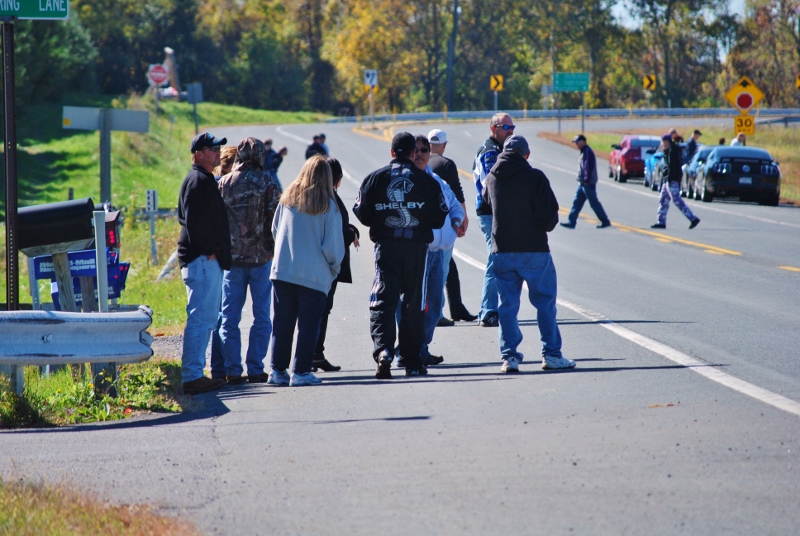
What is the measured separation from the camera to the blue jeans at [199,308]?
8.56 metres

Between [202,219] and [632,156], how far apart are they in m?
31.9

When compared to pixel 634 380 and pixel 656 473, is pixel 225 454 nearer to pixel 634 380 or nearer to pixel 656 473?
pixel 656 473

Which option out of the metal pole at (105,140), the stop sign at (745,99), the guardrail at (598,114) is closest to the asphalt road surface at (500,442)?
the metal pole at (105,140)

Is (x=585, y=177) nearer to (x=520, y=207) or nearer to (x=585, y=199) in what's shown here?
(x=585, y=199)

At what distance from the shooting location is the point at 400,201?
8.91 meters

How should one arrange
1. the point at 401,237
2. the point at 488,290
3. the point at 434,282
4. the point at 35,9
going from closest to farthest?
1. the point at 35,9
2. the point at 401,237
3. the point at 434,282
4. the point at 488,290

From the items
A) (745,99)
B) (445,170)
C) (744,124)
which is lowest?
(445,170)

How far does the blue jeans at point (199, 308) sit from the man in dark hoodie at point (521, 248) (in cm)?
225

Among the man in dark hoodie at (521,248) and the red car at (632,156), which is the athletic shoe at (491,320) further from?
the red car at (632,156)

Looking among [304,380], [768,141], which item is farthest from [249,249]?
[768,141]

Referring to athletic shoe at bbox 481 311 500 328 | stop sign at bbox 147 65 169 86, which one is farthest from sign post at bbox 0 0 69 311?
stop sign at bbox 147 65 169 86

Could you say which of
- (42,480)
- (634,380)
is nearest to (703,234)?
(634,380)

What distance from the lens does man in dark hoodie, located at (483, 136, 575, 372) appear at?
356 inches

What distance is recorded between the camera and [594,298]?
13.5 metres
